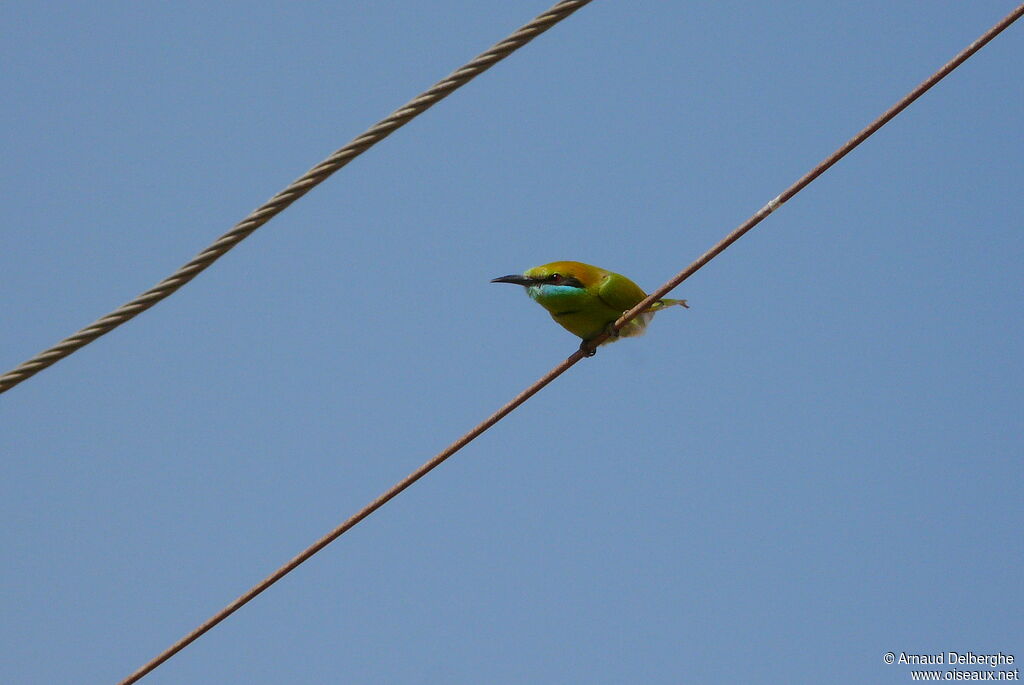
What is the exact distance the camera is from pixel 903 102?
321 cm

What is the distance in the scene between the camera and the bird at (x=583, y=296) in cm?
518

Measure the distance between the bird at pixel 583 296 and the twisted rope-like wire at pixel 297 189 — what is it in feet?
7.09

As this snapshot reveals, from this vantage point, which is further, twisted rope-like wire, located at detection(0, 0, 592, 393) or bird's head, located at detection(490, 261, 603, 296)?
bird's head, located at detection(490, 261, 603, 296)

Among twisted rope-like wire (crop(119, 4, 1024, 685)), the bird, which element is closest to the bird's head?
the bird

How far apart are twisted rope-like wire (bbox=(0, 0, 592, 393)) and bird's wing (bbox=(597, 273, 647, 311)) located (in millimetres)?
2179

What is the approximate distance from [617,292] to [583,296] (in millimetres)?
161

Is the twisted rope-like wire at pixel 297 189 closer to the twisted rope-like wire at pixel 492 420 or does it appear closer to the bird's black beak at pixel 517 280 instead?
the twisted rope-like wire at pixel 492 420

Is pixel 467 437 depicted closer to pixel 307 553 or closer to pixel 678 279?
pixel 307 553

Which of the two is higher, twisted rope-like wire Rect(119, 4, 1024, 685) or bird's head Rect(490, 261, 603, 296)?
bird's head Rect(490, 261, 603, 296)

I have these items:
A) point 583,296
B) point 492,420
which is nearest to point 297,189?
point 492,420

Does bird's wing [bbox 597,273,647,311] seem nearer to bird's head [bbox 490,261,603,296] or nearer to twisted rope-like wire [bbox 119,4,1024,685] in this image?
bird's head [bbox 490,261,603,296]

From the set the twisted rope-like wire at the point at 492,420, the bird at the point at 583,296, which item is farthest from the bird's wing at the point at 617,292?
the twisted rope-like wire at the point at 492,420

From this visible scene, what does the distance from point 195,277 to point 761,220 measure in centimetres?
166

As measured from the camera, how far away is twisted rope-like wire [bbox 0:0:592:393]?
115 inches
